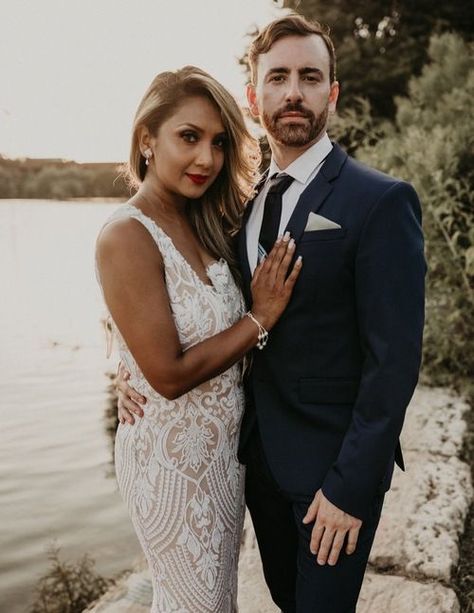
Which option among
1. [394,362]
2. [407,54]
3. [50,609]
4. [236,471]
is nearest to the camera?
[394,362]

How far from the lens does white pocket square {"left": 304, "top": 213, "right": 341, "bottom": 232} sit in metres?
1.93

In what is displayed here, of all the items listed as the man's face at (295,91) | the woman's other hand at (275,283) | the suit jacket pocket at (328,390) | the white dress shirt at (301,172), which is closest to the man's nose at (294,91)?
the man's face at (295,91)

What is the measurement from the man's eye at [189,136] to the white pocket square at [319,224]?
53 cm

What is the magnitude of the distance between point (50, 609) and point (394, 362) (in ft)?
9.91

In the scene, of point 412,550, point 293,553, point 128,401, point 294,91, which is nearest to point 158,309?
point 128,401

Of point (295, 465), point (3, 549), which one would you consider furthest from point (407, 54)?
point (295, 465)

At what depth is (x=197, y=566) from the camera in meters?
2.15

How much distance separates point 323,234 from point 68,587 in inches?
126

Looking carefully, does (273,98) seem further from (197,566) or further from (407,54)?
(407,54)

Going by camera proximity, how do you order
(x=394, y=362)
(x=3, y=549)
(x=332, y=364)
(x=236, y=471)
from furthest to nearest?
(x=3, y=549) → (x=236, y=471) → (x=332, y=364) → (x=394, y=362)

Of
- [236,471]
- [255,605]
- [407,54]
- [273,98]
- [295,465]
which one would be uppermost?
[407,54]

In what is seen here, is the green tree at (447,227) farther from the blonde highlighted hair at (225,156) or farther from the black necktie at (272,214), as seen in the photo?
the black necktie at (272,214)

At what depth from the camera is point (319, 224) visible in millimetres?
1956

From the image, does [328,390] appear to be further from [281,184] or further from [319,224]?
[281,184]
